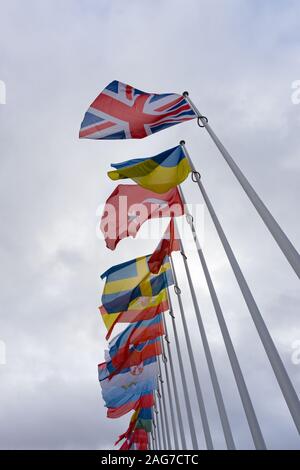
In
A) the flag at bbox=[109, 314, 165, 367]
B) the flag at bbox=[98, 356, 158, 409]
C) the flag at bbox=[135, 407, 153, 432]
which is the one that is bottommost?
the flag at bbox=[109, 314, 165, 367]

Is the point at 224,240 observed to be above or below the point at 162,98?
below

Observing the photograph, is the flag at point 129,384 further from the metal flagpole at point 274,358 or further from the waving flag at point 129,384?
the metal flagpole at point 274,358

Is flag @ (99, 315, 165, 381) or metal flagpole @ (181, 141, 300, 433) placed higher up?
flag @ (99, 315, 165, 381)

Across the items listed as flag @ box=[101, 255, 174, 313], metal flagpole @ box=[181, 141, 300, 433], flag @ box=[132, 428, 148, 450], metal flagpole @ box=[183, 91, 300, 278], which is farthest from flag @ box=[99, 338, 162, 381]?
flag @ box=[132, 428, 148, 450]

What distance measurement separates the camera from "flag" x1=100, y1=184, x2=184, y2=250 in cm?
1263

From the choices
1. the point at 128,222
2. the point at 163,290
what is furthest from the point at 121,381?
the point at 128,222

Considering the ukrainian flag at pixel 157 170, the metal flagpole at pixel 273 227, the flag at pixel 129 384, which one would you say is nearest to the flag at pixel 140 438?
the flag at pixel 129 384

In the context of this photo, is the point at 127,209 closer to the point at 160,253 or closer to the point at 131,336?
the point at 160,253

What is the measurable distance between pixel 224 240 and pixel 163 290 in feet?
27.3

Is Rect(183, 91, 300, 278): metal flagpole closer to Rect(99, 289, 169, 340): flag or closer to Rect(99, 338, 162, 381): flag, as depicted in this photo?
Rect(99, 289, 169, 340): flag

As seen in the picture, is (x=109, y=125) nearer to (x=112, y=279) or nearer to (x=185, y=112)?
(x=185, y=112)

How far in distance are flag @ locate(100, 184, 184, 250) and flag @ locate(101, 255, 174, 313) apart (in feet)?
→ 9.13

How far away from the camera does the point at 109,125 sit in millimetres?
11125
